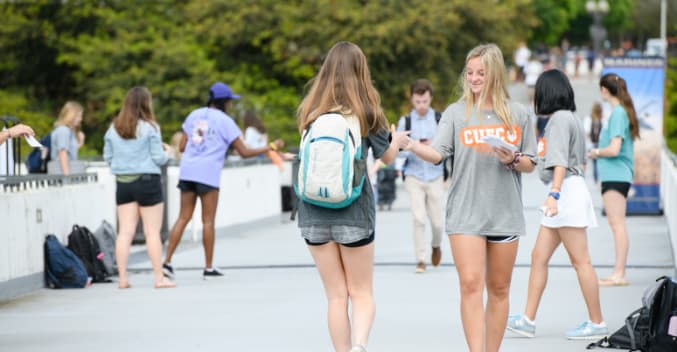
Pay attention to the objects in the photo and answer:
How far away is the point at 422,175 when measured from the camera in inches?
515

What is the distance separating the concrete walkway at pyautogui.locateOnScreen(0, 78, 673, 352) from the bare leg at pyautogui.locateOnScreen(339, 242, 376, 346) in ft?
4.47

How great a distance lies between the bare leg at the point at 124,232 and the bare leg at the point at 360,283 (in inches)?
198

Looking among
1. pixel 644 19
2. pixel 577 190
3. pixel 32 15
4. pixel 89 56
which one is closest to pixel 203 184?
pixel 577 190

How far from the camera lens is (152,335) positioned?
927 cm

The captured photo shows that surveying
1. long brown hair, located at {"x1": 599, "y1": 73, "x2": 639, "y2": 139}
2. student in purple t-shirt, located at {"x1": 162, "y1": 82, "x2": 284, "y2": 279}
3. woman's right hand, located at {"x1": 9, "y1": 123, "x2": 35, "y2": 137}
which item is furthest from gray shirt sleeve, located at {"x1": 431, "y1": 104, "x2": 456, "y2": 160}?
student in purple t-shirt, located at {"x1": 162, "y1": 82, "x2": 284, "y2": 279}

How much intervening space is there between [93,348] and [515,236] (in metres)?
3.05

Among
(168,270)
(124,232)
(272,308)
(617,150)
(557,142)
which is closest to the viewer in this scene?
(557,142)

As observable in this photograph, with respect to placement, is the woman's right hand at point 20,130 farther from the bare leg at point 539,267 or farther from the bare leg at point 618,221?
the bare leg at point 618,221

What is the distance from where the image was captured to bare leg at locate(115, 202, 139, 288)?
11.9 meters

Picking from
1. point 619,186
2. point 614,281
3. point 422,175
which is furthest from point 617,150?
point 422,175

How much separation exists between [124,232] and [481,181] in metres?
5.53

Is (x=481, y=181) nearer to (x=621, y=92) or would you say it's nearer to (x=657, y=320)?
(x=657, y=320)

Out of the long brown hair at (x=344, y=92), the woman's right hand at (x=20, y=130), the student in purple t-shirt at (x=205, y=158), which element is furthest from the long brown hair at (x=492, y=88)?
the student in purple t-shirt at (x=205, y=158)

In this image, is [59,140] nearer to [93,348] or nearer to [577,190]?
[93,348]
